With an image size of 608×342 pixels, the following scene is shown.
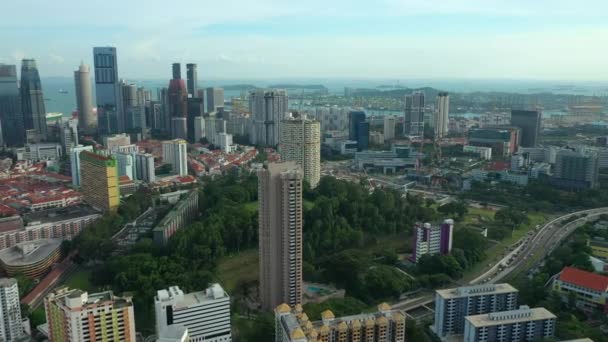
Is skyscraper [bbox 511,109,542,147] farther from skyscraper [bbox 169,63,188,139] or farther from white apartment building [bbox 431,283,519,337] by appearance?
white apartment building [bbox 431,283,519,337]

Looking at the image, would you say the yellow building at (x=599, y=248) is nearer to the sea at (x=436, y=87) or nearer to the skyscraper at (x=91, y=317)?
the skyscraper at (x=91, y=317)

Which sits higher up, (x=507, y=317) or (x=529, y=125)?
(x=529, y=125)

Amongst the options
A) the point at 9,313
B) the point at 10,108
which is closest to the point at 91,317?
the point at 9,313

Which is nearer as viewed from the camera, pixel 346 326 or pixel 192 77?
pixel 346 326

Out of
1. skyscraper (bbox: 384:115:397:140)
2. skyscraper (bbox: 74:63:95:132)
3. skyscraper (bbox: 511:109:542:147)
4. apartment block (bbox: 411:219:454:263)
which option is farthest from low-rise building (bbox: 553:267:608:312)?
skyscraper (bbox: 74:63:95:132)

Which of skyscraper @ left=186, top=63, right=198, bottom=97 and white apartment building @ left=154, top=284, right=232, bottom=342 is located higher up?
skyscraper @ left=186, top=63, right=198, bottom=97

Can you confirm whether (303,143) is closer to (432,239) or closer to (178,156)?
(432,239)
